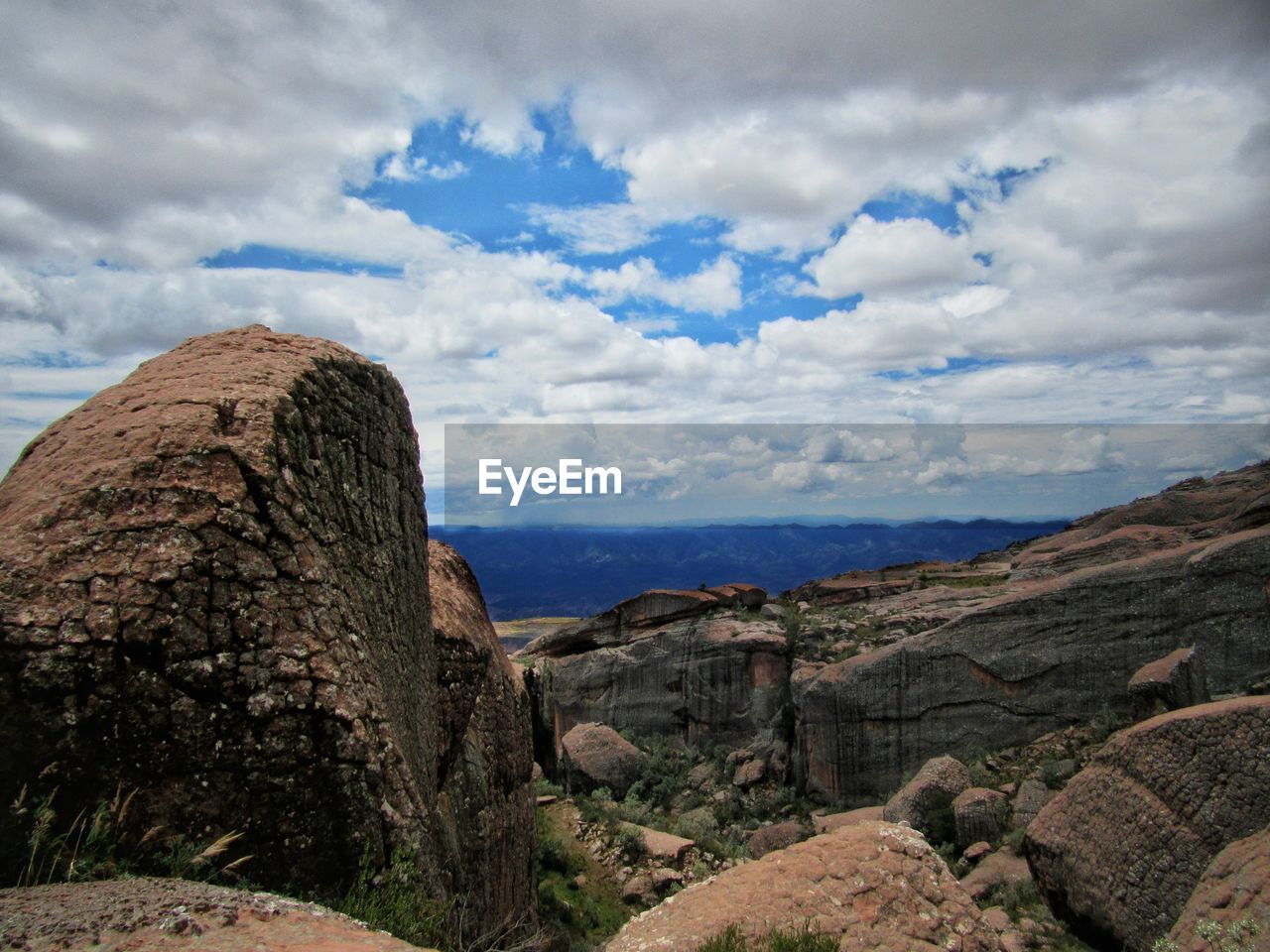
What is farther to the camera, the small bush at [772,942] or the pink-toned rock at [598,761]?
the pink-toned rock at [598,761]

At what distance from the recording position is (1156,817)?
10.4m

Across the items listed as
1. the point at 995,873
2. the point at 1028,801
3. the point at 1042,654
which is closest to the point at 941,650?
the point at 1042,654

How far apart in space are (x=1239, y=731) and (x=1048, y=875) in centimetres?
380

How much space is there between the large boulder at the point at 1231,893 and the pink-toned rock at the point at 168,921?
8.63 metres

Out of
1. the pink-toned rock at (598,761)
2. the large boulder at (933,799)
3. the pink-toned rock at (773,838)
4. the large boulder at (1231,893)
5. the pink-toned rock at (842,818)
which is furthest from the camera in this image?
the pink-toned rock at (598,761)

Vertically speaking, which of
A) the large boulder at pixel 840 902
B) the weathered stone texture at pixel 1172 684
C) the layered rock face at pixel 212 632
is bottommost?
the weathered stone texture at pixel 1172 684

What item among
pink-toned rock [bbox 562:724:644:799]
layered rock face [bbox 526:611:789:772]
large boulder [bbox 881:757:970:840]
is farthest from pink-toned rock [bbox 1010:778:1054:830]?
layered rock face [bbox 526:611:789:772]

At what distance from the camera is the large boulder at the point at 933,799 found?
21.7 m

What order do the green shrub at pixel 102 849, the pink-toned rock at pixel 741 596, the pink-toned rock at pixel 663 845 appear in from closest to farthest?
the green shrub at pixel 102 849
the pink-toned rock at pixel 663 845
the pink-toned rock at pixel 741 596

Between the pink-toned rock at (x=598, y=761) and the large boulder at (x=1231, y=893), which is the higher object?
the large boulder at (x=1231, y=893)

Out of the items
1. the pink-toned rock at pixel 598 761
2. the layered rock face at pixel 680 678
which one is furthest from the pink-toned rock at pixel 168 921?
the layered rock face at pixel 680 678

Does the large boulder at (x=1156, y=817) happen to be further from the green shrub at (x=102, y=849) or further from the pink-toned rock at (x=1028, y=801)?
the green shrub at (x=102, y=849)

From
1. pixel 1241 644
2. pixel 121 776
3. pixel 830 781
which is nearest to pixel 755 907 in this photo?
pixel 121 776

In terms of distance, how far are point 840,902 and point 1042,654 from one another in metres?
23.2
